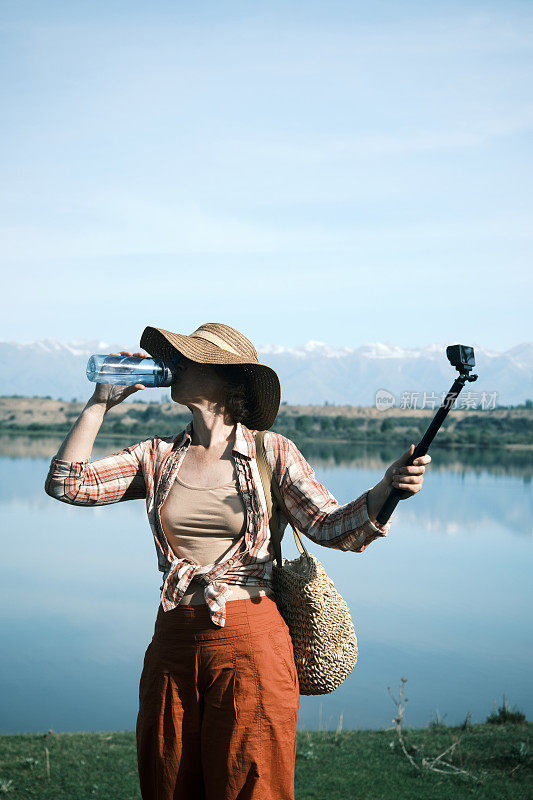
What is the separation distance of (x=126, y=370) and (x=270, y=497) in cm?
54

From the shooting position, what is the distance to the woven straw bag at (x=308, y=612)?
230cm

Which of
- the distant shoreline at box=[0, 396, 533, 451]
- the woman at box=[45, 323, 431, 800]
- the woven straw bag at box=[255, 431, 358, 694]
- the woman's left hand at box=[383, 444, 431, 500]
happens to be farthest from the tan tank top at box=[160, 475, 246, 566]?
the distant shoreline at box=[0, 396, 533, 451]

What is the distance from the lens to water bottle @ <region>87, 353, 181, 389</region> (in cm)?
228

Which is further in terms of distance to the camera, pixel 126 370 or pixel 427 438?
pixel 126 370

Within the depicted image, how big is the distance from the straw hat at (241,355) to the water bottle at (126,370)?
3.7 inches

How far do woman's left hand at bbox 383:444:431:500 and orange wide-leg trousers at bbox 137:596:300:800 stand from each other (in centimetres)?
56

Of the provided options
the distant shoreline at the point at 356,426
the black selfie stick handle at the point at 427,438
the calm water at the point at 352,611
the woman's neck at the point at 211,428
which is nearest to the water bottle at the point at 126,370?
the woman's neck at the point at 211,428

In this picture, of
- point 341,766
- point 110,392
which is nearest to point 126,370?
point 110,392

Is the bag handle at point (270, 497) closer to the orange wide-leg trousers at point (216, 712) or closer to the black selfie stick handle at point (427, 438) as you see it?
the orange wide-leg trousers at point (216, 712)

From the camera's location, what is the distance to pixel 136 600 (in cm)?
1229

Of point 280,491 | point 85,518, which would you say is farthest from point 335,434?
point 280,491

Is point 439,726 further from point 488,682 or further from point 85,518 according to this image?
point 85,518

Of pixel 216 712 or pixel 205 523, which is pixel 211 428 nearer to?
pixel 205 523

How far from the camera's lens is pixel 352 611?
40.6 ft
